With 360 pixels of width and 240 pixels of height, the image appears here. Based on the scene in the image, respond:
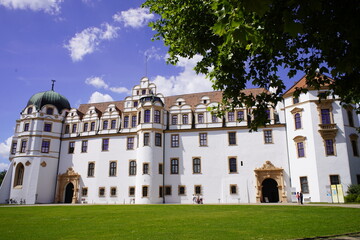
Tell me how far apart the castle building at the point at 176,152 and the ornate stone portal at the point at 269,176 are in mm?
113

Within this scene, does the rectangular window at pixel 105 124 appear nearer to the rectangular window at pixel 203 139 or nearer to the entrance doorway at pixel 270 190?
the rectangular window at pixel 203 139

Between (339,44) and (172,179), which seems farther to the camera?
(172,179)

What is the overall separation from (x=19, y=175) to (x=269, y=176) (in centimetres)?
3444

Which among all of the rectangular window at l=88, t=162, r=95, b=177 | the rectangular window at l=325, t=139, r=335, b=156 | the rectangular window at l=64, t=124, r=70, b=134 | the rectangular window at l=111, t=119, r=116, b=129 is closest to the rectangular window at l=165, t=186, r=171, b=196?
the rectangular window at l=88, t=162, r=95, b=177

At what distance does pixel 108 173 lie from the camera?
39.1 meters

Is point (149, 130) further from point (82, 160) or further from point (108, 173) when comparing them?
point (82, 160)

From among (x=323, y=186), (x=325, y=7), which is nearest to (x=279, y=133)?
(x=323, y=186)

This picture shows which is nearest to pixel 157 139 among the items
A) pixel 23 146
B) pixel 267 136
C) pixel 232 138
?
pixel 232 138

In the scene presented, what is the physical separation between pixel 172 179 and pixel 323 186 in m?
17.1

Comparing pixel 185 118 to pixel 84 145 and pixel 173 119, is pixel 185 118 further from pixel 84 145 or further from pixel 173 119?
pixel 84 145

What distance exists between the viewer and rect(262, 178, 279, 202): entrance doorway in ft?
112

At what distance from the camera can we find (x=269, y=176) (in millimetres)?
33375

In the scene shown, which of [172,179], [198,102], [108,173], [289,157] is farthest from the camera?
[198,102]

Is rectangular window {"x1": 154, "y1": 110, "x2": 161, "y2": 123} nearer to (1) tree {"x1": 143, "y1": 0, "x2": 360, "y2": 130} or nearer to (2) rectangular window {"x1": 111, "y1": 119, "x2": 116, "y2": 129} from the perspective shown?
(2) rectangular window {"x1": 111, "y1": 119, "x2": 116, "y2": 129}
